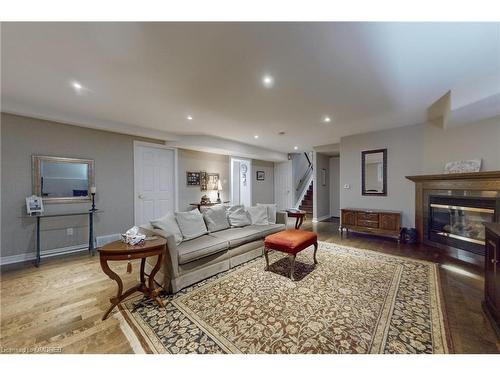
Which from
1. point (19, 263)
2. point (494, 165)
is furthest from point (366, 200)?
point (19, 263)

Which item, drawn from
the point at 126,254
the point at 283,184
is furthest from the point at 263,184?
the point at 126,254

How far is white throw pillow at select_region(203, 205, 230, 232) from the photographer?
3.45 metres

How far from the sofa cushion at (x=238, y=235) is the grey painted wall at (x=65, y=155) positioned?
270 centimetres

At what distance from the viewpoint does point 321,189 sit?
731 centimetres

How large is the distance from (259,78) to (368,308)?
2.81m

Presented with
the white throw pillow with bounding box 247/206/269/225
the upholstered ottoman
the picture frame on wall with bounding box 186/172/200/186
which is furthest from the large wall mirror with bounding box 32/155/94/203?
the upholstered ottoman

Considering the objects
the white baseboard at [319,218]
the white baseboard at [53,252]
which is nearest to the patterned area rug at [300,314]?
the white baseboard at [53,252]

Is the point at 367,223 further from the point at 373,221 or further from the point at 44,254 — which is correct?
the point at 44,254

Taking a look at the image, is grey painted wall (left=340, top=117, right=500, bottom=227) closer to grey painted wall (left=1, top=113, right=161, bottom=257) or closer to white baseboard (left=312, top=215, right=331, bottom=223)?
white baseboard (left=312, top=215, right=331, bottom=223)

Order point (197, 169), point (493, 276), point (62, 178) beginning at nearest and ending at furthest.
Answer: point (493, 276) < point (62, 178) < point (197, 169)

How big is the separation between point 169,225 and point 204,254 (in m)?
0.64

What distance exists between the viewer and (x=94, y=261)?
3418 millimetres

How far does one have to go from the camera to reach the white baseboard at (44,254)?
10.8 feet

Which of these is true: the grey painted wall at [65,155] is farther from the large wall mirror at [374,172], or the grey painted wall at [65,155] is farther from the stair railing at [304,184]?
the stair railing at [304,184]
